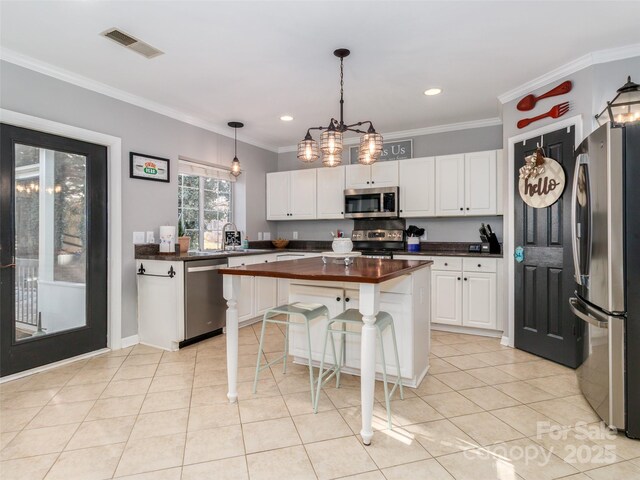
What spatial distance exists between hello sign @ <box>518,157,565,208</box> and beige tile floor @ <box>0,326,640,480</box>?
143 centimetres

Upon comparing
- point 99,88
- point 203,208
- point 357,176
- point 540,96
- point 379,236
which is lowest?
point 379,236

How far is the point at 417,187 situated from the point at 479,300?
1541 millimetres

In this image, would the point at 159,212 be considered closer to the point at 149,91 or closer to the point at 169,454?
the point at 149,91

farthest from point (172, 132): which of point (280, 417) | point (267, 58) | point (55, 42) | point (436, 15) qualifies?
point (280, 417)

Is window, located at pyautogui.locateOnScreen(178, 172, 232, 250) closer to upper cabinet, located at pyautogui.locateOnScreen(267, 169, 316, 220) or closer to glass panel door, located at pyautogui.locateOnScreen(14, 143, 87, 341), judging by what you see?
upper cabinet, located at pyautogui.locateOnScreen(267, 169, 316, 220)

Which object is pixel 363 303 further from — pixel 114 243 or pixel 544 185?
pixel 114 243

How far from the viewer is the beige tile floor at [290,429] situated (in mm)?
1714

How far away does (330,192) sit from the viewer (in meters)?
5.11

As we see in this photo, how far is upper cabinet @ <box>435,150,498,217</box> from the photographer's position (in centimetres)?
406

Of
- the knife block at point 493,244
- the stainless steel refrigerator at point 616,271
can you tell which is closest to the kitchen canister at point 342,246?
the stainless steel refrigerator at point 616,271

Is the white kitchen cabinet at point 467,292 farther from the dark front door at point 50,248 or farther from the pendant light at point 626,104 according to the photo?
the dark front door at point 50,248

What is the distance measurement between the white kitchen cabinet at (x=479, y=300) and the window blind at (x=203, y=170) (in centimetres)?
335

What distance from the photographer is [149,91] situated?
3479mm

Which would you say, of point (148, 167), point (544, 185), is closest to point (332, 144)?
point (544, 185)
